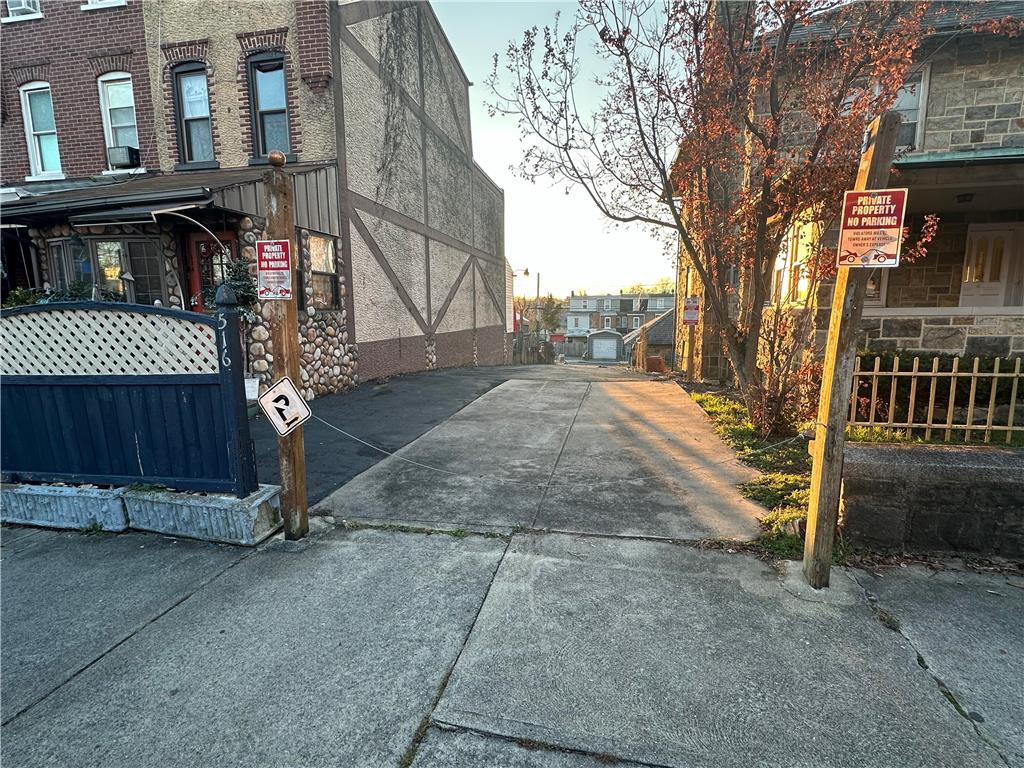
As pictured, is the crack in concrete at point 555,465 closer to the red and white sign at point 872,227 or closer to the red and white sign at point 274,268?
the red and white sign at point 274,268

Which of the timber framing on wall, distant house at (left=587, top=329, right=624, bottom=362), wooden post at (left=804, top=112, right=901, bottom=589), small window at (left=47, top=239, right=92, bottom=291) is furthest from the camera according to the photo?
distant house at (left=587, top=329, right=624, bottom=362)

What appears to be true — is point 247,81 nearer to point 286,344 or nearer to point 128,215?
point 128,215

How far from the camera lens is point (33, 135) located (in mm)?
11680

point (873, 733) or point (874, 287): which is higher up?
point (874, 287)

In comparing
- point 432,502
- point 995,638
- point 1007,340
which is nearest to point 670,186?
point 1007,340

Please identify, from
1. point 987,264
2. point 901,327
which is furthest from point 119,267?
point 987,264

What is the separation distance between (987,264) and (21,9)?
21.3m

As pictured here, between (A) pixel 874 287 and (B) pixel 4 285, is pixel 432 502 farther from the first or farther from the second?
(B) pixel 4 285

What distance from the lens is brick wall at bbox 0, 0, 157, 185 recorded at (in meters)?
10.5

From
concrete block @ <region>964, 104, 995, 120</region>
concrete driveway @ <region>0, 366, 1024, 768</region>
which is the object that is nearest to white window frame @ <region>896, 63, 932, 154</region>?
concrete block @ <region>964, 104, 995, 120</region>

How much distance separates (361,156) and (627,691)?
11493 mm

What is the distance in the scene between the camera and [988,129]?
10031 mm

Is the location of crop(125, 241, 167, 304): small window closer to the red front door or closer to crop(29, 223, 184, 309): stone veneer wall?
crop(29, 223, 184, 309): stone veneer wall

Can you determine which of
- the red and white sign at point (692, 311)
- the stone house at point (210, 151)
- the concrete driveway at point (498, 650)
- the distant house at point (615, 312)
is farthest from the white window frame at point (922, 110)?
the distant house at point (615, 312)
